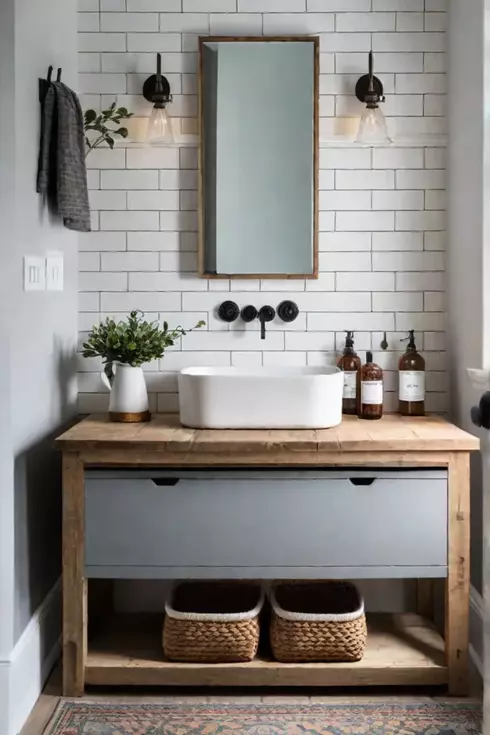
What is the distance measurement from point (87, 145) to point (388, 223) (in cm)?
118

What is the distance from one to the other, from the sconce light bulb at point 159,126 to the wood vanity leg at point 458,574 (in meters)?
1.57

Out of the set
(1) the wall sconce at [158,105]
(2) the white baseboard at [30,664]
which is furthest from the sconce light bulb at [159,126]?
(2) the white baseboard at [30,664]

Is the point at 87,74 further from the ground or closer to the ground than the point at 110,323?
further from the ground

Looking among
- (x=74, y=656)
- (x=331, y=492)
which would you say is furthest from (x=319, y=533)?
(x=74, y=656)

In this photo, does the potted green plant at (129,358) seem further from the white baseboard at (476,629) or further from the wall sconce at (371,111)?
the white baseboard at (476,629)

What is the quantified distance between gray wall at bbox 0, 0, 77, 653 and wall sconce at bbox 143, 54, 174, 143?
31cm

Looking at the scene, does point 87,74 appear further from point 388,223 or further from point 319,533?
point 319,533

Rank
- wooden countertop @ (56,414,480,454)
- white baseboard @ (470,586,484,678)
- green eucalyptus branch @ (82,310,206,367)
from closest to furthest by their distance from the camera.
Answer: wooden countertop @ (56,414,480,454), white baseboard @ (470,586,484,678), green eucalyptus branch @ (82,310,206,367)

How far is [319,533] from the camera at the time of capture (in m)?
2.44

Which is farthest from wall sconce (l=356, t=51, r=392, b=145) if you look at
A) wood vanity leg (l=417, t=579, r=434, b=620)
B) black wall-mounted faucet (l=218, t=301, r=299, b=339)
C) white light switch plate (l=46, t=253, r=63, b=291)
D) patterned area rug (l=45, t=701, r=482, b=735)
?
patterned area rug (l=45, t=701, r=482, b=735)

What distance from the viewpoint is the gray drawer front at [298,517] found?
7.98 ft

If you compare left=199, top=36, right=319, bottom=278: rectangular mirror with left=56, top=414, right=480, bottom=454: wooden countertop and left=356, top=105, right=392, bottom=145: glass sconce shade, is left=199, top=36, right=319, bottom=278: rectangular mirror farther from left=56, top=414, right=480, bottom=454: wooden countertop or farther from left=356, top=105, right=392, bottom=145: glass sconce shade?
left=56, top=414, right=480, bottom=454: wooden countertop

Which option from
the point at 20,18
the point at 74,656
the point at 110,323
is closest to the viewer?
the point at 20,18

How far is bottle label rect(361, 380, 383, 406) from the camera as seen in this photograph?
2852 mm
